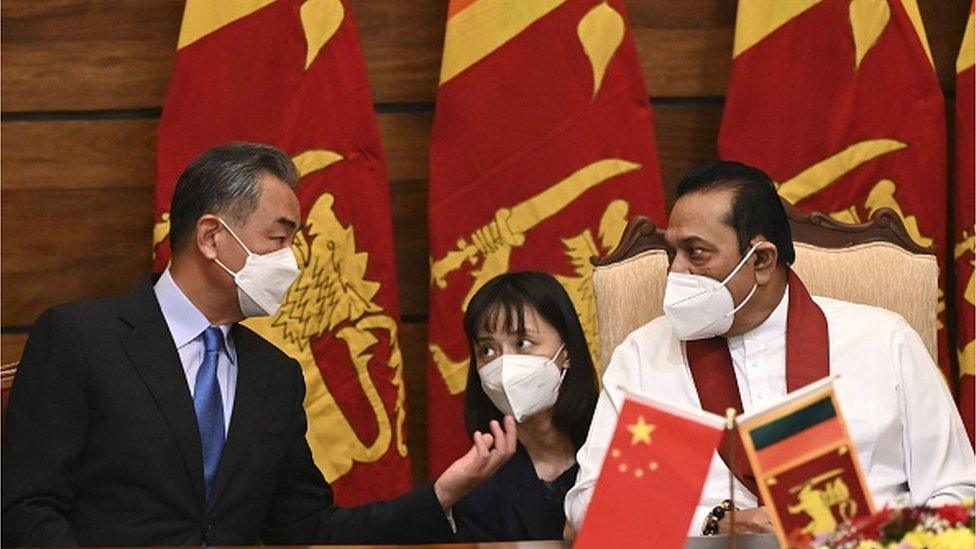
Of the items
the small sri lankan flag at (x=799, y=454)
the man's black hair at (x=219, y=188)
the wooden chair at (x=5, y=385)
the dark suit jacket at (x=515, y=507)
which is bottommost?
the dark suit jacket at (x=515, y=507)

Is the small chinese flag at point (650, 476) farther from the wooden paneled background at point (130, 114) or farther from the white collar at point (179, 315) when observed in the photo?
the wooden paneled background at point (130, 114)

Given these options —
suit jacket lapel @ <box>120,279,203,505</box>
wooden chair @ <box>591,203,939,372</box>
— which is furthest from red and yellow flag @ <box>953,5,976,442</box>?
suit jacket lapel @ <box>120,279,203,505</box>

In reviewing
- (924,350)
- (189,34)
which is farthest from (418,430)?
(924,350)

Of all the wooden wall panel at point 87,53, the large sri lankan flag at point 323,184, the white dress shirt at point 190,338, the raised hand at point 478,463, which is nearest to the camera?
the raised hand at point 478,463

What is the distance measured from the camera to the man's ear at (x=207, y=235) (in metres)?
2.81

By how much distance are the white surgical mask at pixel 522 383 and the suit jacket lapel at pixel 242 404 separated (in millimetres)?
458

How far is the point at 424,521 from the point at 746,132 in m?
1.47

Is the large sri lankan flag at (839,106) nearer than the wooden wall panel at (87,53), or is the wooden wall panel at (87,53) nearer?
the large sri lankan flag at (839,106)

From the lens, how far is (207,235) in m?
2.83

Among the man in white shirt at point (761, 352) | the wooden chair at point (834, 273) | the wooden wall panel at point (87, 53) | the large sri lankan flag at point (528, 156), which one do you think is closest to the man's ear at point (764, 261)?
the man in white shirt at point (761, 352)

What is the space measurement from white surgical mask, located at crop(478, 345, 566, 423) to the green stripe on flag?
120cm

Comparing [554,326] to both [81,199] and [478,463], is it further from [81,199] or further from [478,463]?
[81,199]

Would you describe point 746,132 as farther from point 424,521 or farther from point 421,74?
point 424,521

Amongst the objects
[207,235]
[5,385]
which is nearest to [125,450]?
[5,385]
